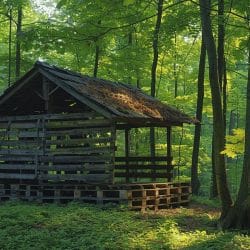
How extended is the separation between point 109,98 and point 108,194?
352 centimetres

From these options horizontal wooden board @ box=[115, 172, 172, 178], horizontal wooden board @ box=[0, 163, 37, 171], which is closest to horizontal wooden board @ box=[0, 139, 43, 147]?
horizontal wooden board @ box=[0, 163, 37, 171]

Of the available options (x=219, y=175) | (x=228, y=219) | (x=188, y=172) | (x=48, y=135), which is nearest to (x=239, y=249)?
(x=228, y=219)

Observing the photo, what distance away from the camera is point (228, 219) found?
12195 millimetres

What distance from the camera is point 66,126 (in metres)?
17.6

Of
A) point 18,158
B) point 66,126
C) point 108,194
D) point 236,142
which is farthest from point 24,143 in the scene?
point 236,142

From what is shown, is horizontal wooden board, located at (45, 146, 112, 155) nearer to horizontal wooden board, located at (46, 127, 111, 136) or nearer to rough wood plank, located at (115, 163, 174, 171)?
horizontal wooden board, located at (46, 127, 111, 136)

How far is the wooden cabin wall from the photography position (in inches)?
659

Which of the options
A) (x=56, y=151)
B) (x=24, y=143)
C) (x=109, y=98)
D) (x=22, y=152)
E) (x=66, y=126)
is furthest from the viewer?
(x=24, y=143)

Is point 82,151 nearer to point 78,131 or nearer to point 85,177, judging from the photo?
point 78,131

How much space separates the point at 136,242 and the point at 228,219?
10.7 ft

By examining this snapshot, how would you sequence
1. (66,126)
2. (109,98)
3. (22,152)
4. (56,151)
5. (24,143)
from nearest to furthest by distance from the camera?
(109,98) → (66,126) → (56,151) → (22,152) → (24,143)

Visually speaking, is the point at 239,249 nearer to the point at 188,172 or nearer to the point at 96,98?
the point at 96,98

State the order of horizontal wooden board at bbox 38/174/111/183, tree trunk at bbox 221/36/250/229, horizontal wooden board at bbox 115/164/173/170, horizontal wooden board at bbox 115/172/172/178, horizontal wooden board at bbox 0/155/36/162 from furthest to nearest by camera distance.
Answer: horizontal wooden board at bbox 115/172/172/178 → horizontal wooden board at bbox 115/164/173/170 → horizontal wooden board at bbox 0/155/36/162 → horizontal wooden board at bbox 38/174/111/183 → tree trunk at bbox 221/36/250/229

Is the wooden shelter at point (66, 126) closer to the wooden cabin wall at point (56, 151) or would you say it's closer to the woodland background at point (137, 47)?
the wooden cabin wall at point (56, 151)
